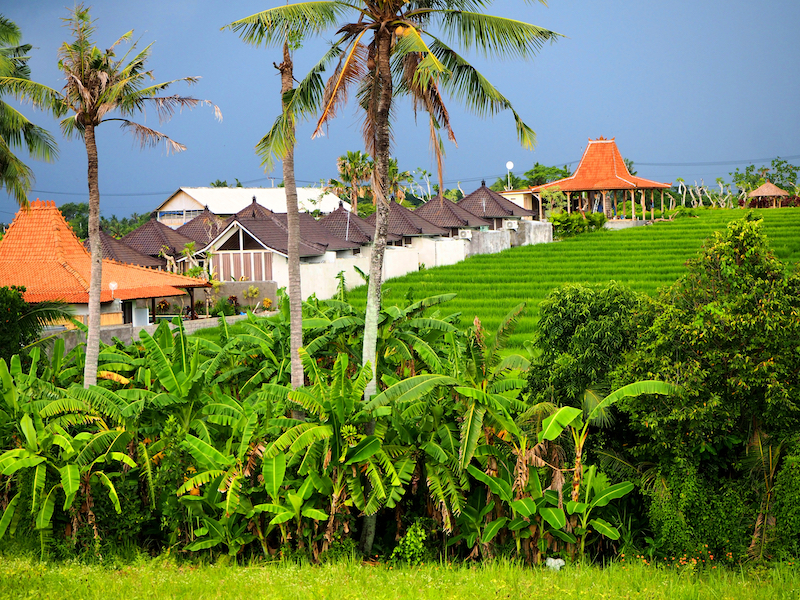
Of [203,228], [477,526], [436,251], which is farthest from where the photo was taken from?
[203,228]

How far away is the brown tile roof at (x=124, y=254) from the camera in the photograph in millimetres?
30172

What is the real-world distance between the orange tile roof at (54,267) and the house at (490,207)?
2615 centimetres

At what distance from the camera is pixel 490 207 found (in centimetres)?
4728

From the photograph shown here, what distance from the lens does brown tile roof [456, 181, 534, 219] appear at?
154ft

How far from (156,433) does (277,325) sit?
2.45 meters

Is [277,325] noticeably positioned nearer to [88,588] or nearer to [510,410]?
[510,410]

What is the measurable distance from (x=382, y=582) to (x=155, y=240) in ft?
96.5

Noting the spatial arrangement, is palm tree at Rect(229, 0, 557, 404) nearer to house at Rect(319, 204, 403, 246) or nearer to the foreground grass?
the foreground grass

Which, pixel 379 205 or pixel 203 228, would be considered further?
pixel 203 228

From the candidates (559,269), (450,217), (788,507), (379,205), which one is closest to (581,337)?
(788,507)

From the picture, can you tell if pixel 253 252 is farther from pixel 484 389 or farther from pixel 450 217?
pixel 484 389

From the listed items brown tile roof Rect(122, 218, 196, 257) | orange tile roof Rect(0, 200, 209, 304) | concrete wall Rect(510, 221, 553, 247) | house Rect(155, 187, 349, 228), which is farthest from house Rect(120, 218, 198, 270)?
house Rect(155, 187, 349, 228)

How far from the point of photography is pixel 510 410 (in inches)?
380

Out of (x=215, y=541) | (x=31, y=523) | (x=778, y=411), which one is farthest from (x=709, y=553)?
(x=31, y=523)
